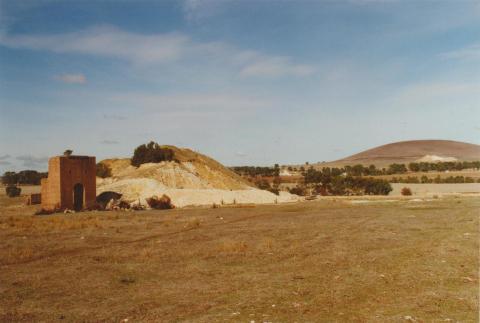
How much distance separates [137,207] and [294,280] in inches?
999

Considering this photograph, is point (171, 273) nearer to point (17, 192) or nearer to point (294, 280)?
point (294, 280)

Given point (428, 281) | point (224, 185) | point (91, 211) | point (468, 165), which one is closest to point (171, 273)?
point (428, 281)

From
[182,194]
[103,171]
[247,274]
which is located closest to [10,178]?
[103,171]

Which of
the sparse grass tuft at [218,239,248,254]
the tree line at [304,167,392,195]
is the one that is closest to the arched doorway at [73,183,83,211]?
the sparse grass tuft at [218,239,248,254]

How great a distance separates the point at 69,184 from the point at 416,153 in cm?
14519

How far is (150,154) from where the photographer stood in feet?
165

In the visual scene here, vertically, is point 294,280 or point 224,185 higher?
point 224,185

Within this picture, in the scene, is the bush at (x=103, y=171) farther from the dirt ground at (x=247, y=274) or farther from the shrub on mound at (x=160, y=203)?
the dirt ground at (x=247, y=274)

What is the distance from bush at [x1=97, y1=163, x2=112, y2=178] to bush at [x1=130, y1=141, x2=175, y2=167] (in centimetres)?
318

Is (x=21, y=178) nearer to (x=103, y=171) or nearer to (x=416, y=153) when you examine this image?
(x=103, y=171)

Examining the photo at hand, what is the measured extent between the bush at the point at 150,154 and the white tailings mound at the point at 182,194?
24.6 feet

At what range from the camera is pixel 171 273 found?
11.4 meters

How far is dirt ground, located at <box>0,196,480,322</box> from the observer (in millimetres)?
8000

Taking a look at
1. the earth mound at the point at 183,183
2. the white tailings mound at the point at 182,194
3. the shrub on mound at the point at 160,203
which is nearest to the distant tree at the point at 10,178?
the earth mound at the point at 183,183
